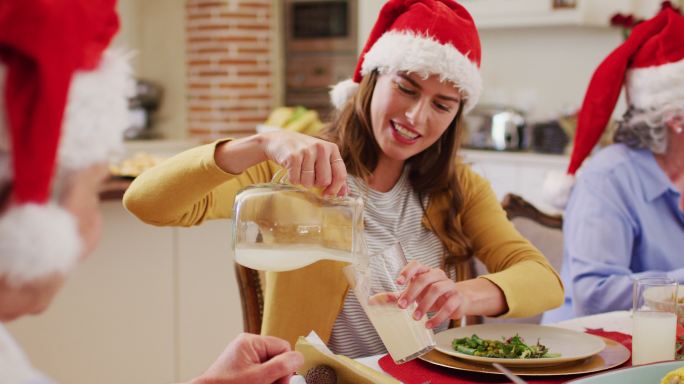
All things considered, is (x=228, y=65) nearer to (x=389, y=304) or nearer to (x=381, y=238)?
(x=381, y=238)

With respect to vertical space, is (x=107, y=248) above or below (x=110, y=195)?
below

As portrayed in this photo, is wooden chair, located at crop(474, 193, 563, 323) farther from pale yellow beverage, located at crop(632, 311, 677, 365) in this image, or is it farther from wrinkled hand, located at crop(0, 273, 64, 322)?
wrinkled hand, located at crop(0, 273, 64, 322)

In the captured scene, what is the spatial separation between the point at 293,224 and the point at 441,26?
30.8 inches

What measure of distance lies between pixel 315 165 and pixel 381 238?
0.59 meters

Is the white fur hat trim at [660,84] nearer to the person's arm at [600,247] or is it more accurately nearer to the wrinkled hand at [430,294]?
the person's arm at [600,247]

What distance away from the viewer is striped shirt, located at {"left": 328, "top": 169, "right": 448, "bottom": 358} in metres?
1.78

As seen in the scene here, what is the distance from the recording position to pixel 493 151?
15.0ft

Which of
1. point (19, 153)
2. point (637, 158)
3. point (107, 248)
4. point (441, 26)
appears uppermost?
point (441, 26)

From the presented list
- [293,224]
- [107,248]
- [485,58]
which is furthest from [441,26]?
[485,58]

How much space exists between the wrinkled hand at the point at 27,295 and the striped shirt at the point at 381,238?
106 cm

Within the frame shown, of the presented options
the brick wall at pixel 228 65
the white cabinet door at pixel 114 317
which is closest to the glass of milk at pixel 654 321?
the white cabinet door at pixel 114 317

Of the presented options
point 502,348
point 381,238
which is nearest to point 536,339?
point 502,348

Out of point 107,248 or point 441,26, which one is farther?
point 107,248

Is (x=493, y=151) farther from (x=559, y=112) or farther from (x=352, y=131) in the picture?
(x=352, y=131)
